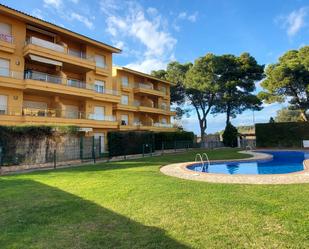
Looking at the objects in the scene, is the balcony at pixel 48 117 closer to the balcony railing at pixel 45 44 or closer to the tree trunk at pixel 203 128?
the balcony railing at pixel 45 44

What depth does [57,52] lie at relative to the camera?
24.0 metres

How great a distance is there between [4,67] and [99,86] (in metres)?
10.3

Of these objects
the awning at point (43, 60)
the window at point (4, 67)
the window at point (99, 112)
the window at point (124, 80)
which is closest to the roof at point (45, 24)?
the awning at point (43, 60)

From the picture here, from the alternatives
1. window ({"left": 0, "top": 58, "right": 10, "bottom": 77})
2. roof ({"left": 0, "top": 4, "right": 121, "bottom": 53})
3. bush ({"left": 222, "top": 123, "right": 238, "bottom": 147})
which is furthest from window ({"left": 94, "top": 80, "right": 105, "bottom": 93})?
bush ({"left": 222, "top": 123, "right": 238, "bottom": 147})

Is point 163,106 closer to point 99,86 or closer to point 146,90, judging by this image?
point 146,90

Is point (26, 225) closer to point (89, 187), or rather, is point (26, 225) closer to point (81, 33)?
point (89, 187)

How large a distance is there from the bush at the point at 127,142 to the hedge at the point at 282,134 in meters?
17.8

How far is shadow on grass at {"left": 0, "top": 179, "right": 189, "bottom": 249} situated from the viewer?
421 cm

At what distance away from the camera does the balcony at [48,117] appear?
21047 mm

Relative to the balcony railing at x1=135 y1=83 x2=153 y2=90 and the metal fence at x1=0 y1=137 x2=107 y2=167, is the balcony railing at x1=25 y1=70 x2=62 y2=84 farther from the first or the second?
the balcony railing at x1=135 y1=83 x2=153 y2=90

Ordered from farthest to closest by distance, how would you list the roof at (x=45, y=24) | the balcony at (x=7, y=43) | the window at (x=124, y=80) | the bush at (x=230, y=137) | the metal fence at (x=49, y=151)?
the bush at (x=230, y=137), the window at (x=124, y=80), the roof at (x=45, y=24), the balcony at (x=7, y=43), the metal fence at (x=49, y=151)

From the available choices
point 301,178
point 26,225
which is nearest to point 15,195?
point 26,225

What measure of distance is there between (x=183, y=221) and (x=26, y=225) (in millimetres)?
3213

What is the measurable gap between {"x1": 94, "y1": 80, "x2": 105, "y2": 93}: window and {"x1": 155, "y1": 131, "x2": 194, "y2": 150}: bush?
29.8ft
